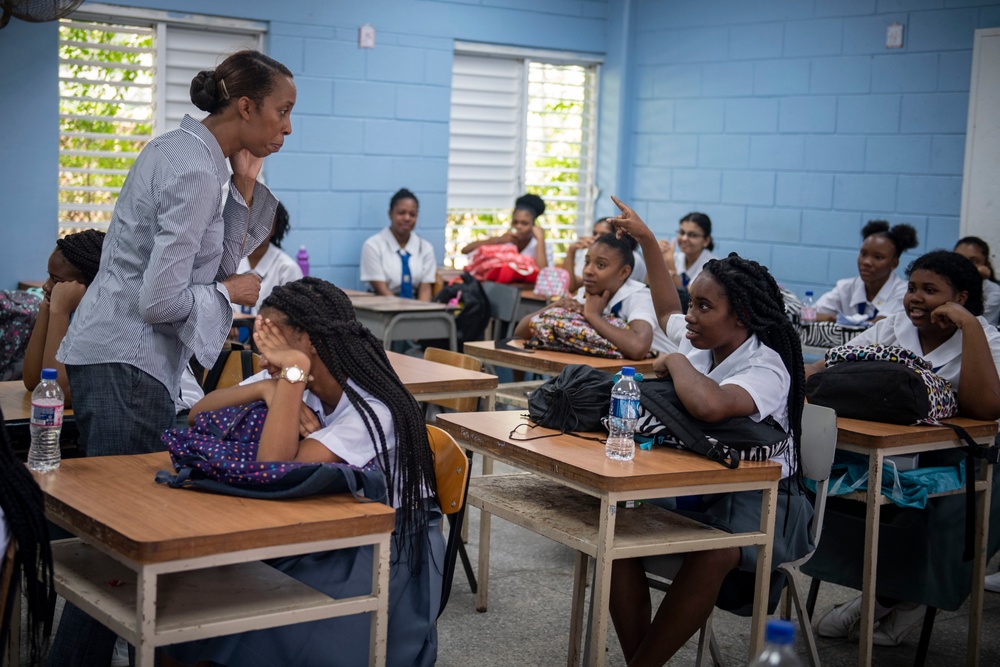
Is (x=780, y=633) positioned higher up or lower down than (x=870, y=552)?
higher up

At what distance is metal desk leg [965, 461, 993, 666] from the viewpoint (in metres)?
3.17

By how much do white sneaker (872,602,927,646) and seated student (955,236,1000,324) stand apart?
2201mm

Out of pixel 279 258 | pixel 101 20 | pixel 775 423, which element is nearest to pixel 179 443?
pixel 775 423

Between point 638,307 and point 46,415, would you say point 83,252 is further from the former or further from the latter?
point 638,307

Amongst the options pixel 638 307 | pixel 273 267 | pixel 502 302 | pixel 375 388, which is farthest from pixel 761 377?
pixel 502 302

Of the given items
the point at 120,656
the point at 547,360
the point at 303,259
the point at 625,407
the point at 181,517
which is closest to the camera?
the point at 181,517

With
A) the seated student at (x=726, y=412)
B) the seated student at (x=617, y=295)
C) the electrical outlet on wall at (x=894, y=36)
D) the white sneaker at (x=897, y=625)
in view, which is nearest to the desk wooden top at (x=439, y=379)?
the seated student at (x=617, y=295)

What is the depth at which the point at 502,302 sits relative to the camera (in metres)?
6.61

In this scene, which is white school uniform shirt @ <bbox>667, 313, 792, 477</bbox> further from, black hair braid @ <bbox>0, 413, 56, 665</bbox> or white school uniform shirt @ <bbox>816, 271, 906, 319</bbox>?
white school uniform shirt @ <bbox>816, 271, 906, 319</bbox>

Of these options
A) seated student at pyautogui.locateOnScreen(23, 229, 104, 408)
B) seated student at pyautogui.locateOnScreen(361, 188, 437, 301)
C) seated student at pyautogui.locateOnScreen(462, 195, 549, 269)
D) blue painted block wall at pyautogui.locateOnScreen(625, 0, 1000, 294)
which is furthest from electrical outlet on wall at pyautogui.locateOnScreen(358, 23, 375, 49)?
seated student at pyautogui.locateOnScreen(23, 229, 104, 408)

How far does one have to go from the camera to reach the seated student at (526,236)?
7.47 meters

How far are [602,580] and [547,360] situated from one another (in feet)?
5.55

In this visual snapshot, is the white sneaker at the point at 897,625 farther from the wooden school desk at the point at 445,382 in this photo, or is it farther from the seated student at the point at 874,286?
the seated student at the point at 874,286

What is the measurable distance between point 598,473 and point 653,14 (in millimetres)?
6356
